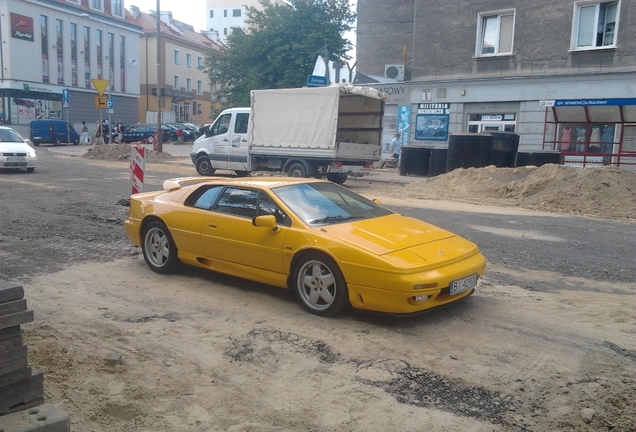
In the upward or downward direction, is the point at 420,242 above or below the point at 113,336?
above

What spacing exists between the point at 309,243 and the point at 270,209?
2.58 feet

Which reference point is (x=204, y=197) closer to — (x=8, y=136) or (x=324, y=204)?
(x=324, y=204)

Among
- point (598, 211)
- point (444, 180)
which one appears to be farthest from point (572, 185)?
point (444, 180)

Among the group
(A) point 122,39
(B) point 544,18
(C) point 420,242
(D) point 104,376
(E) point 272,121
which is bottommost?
(D) point 104,376

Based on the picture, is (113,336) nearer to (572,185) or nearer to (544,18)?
Result: (572,185)

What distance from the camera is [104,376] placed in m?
4.33

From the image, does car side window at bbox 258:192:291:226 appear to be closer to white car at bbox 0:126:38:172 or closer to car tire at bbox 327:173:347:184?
car tire at bbox 327:173:347:184

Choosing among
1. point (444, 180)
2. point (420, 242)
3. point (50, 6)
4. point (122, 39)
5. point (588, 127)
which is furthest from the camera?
point (122, 39)

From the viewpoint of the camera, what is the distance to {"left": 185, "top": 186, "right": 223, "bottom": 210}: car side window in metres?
6.88

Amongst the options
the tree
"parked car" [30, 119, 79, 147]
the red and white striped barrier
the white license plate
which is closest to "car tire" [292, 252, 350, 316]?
the white license plate

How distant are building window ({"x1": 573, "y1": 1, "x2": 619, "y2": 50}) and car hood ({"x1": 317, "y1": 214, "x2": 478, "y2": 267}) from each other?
18975 millimetres

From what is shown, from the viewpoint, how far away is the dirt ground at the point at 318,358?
3.80 metres

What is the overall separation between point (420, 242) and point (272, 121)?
1362 cm

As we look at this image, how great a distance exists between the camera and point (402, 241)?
5664mm
